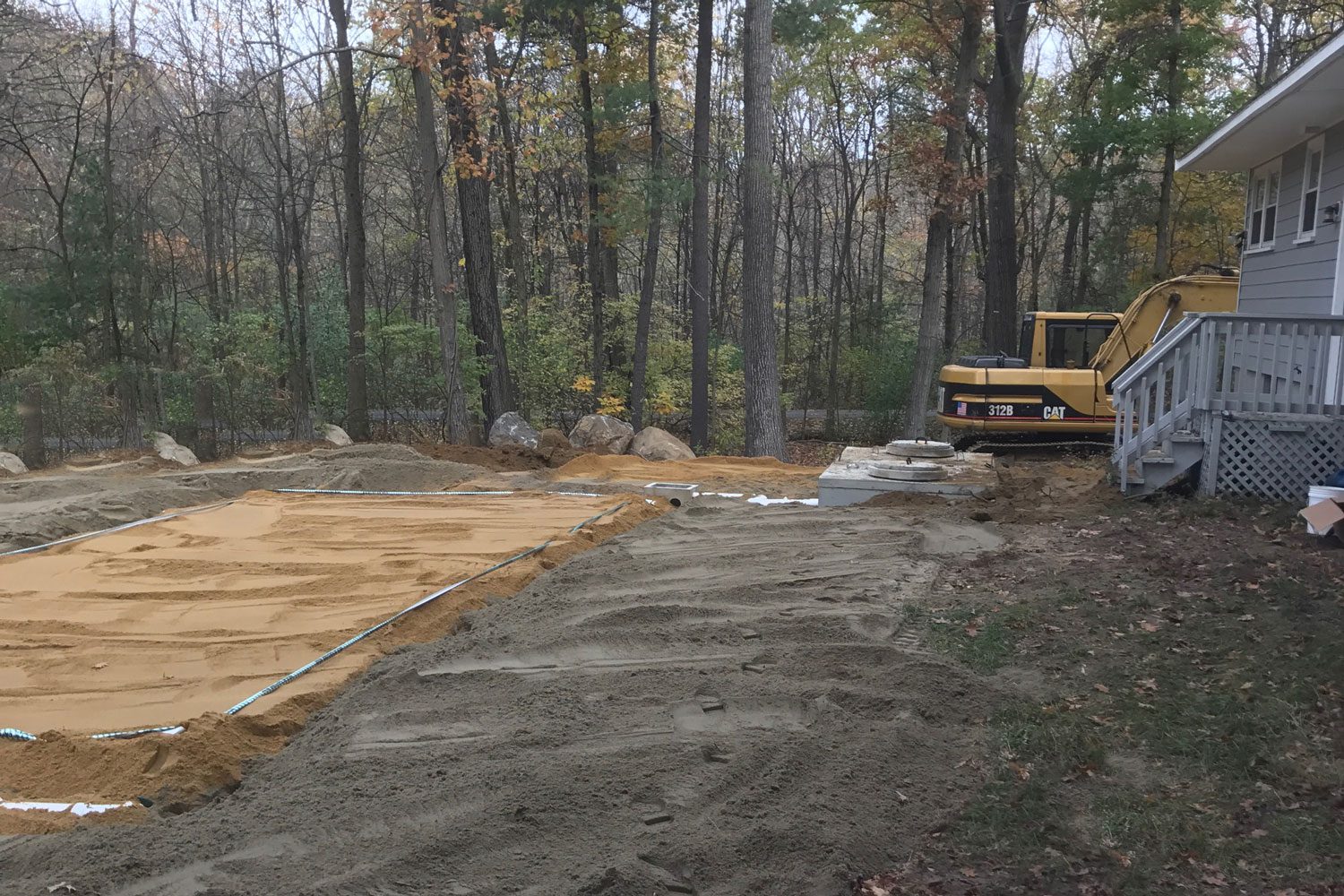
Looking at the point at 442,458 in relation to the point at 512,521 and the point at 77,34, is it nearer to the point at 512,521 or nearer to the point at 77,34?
the point at 512,521

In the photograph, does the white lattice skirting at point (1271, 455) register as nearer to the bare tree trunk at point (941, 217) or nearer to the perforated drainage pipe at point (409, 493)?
the perforated drainage pipe at point (409, 493)

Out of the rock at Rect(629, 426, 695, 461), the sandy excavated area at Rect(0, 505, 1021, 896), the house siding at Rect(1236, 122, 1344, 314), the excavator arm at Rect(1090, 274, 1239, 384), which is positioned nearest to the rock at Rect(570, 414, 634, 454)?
the rock at Rect(629, 426, 695, 461)

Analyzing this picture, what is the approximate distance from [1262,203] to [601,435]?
390 inches

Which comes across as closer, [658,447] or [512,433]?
[658,447]

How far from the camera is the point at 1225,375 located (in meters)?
7.80

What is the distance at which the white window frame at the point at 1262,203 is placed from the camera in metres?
12.1

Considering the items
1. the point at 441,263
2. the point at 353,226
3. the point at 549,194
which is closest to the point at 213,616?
the point at 441,263

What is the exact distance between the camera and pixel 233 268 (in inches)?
917

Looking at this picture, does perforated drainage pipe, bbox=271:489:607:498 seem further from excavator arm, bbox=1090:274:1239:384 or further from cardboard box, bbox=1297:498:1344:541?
excavator arm, bbox=1090:274:1239:384

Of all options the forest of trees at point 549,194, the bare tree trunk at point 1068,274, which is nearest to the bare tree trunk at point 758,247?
the forest of trees at point 549,194

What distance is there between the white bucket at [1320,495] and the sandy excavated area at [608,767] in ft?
9.23

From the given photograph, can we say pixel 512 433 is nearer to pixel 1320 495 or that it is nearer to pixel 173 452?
pixel 173 452

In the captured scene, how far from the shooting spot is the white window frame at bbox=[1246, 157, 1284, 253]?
12062 millimetres

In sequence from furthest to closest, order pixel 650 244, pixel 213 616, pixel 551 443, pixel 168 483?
pixel 650 244, pixel 551 443, pixel 168 483, pixel 213 616
